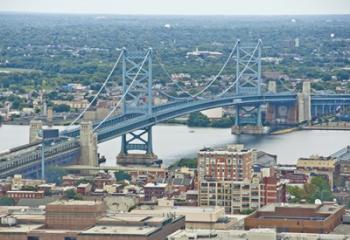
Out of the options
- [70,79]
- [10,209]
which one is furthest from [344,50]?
[10,209]

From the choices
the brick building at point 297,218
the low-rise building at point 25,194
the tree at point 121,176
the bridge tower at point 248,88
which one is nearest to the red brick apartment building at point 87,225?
the brick building at point 297,218

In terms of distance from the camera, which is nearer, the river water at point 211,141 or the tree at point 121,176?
the tree at point 121,176

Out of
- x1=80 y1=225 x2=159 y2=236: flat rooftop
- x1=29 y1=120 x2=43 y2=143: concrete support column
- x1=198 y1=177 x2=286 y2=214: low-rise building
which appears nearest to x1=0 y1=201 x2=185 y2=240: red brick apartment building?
x1=80 y1=225 x2=159 y2=236: flat rooftop

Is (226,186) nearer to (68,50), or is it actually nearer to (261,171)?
(261,171)

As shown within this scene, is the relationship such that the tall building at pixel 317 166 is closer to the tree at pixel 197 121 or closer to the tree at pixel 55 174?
the tree at pixel 55 174

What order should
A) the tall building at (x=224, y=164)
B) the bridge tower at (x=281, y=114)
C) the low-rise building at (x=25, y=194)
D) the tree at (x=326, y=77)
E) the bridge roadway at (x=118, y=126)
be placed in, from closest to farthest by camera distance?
the low-rise building at (x=25, y=194) < the tall building at (x=224, y=164) < the bridge roadway at (x=118, y=126) < the bridge tower at (x=281, y=114) < the tree at (x=326, y=77)
